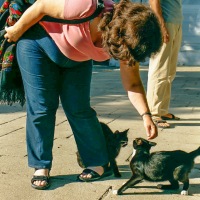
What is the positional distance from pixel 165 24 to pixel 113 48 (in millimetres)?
2659

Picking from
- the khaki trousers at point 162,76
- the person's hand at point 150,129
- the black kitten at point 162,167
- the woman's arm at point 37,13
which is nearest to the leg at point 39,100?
the woman's arm at point 37,13

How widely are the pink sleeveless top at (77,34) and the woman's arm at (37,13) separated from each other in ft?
0.21

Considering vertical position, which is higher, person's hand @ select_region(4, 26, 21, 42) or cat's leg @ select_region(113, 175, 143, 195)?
person's hand @ select_region(4, 26, 21, 42)

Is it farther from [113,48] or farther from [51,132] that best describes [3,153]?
[113,48]

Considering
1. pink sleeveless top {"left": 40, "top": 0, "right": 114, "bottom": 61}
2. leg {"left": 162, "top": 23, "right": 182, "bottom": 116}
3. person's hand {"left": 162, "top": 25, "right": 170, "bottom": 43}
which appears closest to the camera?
pink sleeveless top {"left": 40, "top": 0, "right": 114, "bottom": 61}

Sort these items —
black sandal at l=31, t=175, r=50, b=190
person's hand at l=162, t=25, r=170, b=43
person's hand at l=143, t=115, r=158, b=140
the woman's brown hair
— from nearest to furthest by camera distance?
the woman's brown hair
person's hand at l=143, t=115, r=158, b=140
black sandal at l=31, t=175, r=50, b=190
person's hand at l=162, t=25, r=170, b=43

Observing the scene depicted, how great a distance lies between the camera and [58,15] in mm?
3359

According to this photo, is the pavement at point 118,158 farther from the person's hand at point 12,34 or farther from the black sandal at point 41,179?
the person's hand at point 12,34

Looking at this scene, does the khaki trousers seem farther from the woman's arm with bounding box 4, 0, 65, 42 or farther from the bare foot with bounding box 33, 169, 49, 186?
the woman's arm with bounding box 4, 0, 65, 42

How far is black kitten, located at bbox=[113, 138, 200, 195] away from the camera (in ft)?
11.6

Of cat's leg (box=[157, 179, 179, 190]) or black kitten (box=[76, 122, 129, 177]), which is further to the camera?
black kitten (box=[76, 122, 129, 177])

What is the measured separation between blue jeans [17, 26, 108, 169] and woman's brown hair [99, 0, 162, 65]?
52cm

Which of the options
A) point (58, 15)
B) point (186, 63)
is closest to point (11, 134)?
point (58, 15)

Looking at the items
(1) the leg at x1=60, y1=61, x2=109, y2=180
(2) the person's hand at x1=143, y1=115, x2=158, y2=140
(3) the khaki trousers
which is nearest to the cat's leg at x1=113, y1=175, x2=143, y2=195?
(2) the person's hand at x1=143, y1=115, x2=158, y2=140
